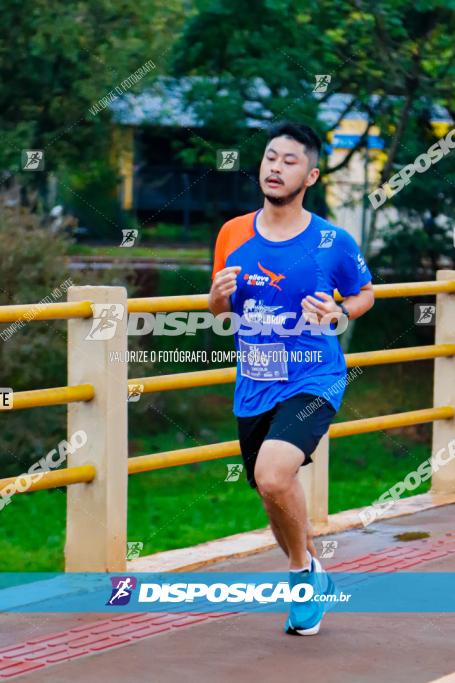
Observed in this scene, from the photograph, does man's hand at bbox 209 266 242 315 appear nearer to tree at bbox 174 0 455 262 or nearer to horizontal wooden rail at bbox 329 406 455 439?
horizontal wooden rail at bbox 329 406 455 439

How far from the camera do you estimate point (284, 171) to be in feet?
17.6

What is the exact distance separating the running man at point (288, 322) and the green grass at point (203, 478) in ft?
12.8

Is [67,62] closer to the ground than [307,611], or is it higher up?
higher up

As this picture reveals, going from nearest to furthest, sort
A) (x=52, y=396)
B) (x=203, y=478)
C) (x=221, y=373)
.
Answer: (x=52, y=396) < (x=221, y=373) < (x=203, y=478)

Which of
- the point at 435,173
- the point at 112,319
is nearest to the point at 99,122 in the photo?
the point at 435,173

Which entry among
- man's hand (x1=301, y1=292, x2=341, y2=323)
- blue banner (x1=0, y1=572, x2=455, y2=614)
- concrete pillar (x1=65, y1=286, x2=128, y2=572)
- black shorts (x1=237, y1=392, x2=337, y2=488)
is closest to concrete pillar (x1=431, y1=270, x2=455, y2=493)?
blue banner (x1=0, y1=572, x2=455, y2=614)

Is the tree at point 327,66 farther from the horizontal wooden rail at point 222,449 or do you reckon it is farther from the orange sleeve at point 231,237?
the orange sleeve at point 231,237

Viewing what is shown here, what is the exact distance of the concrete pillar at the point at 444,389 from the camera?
855 centimetres

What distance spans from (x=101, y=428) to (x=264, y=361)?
3.98 feet

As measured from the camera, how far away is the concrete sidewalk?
4.96 meters

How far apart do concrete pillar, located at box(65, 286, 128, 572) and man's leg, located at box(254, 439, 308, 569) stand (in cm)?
114

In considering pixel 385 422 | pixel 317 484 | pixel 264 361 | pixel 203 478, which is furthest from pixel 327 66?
pixel 264 361

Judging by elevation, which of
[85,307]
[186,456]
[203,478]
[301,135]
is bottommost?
[203,478]

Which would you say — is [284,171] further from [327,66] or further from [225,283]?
[327,66]
